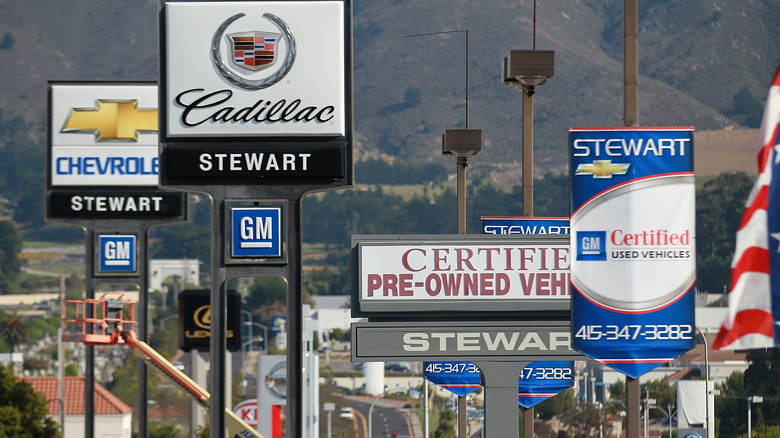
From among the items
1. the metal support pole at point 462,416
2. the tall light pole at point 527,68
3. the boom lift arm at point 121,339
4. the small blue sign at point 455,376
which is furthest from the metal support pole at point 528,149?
the boom lift arm at point 121,339

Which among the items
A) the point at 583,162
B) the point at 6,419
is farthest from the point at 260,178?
the point at 6,419

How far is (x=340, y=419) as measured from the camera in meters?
193

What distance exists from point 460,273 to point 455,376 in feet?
27.5

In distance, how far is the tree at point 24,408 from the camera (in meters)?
55.9

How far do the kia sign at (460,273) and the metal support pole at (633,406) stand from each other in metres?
6.56

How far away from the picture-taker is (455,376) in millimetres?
31656

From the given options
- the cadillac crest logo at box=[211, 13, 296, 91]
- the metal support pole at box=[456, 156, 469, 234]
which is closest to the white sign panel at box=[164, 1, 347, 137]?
the cadillac crest logo at box=[211, 13, 296, 91]

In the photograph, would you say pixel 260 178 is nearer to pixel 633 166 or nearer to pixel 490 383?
pixel 490 383

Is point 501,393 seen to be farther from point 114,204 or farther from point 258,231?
point 114,204

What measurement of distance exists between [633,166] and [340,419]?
17894 cm

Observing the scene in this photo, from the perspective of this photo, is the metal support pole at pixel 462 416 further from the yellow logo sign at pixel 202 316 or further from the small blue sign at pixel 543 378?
the small blue sign at pixel 543 378

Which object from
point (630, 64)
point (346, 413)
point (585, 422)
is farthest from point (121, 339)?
point (346, 413)

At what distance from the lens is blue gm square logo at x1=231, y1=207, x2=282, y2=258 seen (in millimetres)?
25484

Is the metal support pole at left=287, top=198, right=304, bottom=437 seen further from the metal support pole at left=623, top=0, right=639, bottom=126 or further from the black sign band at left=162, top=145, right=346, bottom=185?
the metal support pole at left=623, top=0, right=639, bottom=126
